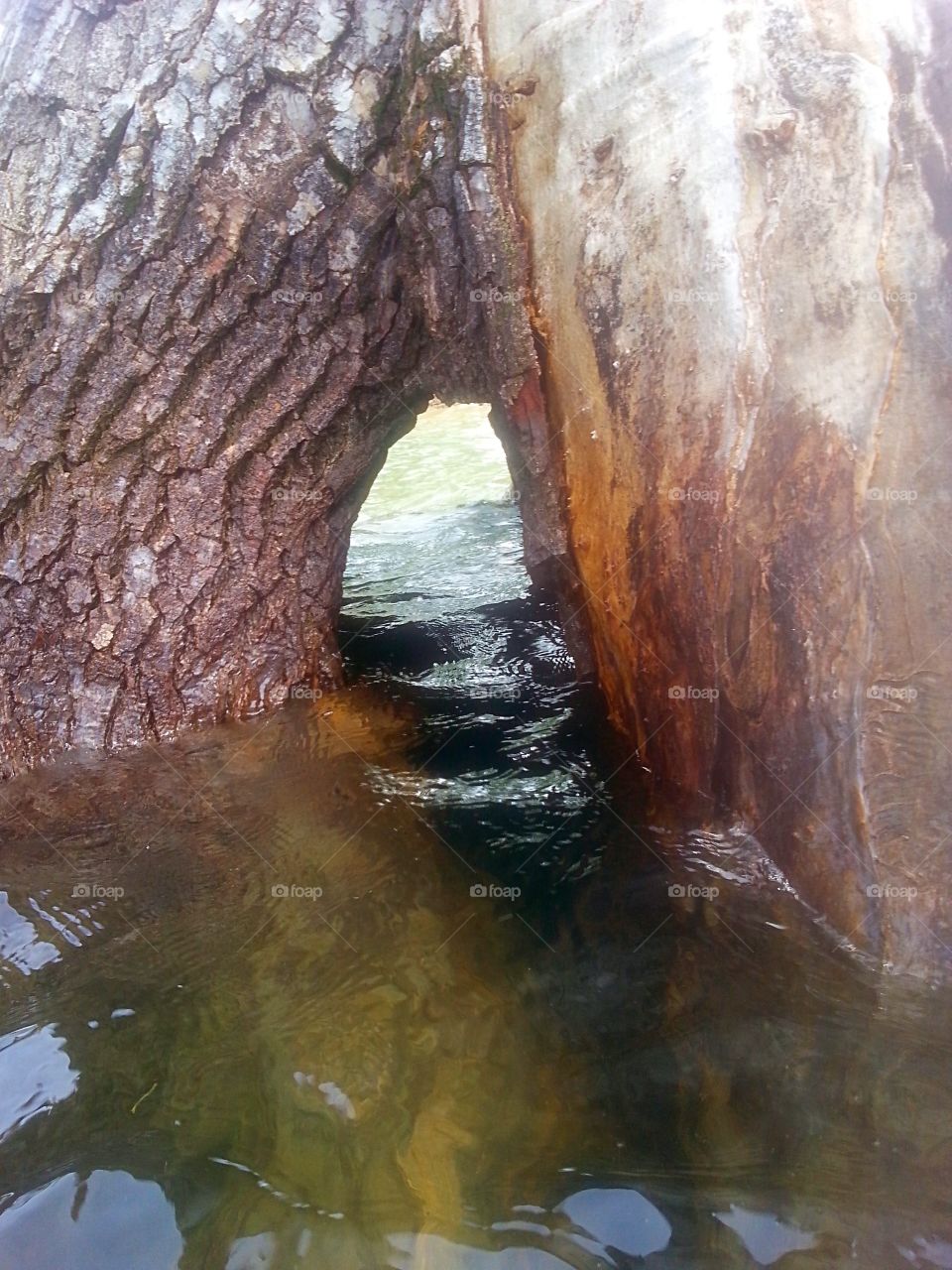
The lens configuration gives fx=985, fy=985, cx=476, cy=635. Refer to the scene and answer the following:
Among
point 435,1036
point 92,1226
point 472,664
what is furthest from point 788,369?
point 92,1226

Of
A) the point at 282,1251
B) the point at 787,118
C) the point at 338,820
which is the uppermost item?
the point at 787,118

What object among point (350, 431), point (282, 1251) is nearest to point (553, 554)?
point (350, 431)

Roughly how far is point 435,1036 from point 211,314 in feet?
6.82

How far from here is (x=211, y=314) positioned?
9.45 feet

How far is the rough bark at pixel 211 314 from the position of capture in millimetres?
2676

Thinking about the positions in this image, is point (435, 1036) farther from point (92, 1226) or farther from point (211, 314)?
point (211, 314)

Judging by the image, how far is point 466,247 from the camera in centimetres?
281

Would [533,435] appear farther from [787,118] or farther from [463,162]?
[787,118]

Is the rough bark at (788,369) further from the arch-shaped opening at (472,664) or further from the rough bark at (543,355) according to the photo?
the arch-shaped opening at (472,664)

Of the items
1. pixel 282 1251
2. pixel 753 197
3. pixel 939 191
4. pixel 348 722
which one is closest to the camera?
pixel 282 1251

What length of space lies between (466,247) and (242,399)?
827 millimetres

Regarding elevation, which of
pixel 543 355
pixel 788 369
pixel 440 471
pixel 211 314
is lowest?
pixel 440 471

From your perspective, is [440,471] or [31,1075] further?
[440,471]

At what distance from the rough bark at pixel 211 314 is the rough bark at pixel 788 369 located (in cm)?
33
